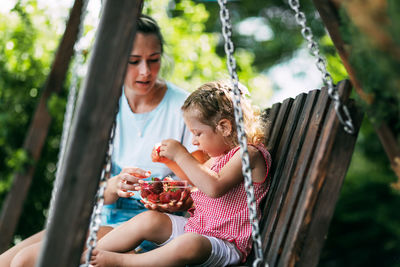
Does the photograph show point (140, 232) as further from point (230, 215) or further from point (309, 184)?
point (309, 184)

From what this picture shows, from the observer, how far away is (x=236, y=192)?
2.27 metres

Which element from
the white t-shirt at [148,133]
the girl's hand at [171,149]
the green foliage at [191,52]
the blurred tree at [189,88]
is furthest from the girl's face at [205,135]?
the green foliage at [191,52]

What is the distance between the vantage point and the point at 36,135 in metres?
4.06

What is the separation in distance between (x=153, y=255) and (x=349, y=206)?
5169 mm

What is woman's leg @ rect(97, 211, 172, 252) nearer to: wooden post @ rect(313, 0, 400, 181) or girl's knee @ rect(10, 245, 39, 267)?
girl's knee @ rect(10, 245, 39, 267)

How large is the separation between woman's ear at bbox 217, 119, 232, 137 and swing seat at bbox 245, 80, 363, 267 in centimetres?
29

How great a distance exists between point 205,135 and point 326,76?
781 mm

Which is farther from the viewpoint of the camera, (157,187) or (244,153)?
(157,187)

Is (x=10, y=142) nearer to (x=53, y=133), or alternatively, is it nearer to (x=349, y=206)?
(x=53, y=133)

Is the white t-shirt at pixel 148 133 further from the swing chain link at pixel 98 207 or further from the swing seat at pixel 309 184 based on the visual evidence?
the swing chain link at pixel 98 207

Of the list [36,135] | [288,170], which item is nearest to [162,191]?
[288,170]

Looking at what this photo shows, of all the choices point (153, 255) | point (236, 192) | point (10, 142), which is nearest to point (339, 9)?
point (236, 192)

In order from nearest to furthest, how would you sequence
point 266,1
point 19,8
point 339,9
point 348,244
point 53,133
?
point 339,9 → point 19,8 → point 53,133 → point 348,244 → point 266,1

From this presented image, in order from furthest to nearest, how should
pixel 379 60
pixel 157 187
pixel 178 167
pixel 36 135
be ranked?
pixel 36 135
pixel 178 167
pixel 157 187
pixel 379 60
